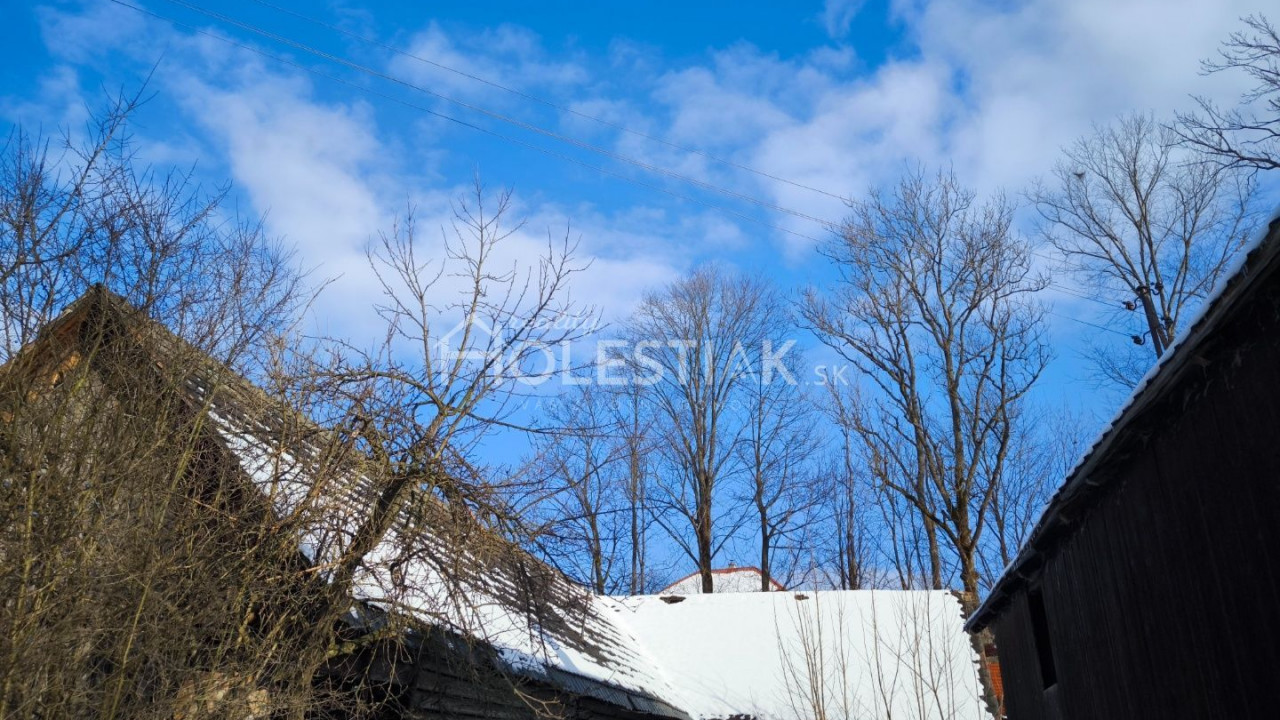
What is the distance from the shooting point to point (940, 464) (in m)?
21.2

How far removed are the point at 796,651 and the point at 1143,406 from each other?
12849 millimetres

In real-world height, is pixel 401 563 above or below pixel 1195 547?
above

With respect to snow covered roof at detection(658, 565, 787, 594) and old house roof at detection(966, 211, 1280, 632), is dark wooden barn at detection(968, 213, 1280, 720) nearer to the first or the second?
old house roof at detection(966, 211, 1280, 632)

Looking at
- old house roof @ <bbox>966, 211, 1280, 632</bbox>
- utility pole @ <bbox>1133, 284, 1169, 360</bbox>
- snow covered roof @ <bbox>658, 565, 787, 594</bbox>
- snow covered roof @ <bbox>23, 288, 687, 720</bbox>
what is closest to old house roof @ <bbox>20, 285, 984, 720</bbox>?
snow covered roof @ <bbox>23, 288, 687, 720</bbox>

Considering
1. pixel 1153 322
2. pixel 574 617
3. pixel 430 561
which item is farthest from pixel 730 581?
pixel 430 561

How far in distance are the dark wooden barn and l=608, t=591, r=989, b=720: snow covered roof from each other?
7538 mm

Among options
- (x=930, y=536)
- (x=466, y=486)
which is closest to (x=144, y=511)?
(x=466, y=486)

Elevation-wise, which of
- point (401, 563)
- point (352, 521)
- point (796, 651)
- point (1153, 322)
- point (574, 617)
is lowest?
point (574, 617)

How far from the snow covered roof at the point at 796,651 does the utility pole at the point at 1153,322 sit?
6.14m

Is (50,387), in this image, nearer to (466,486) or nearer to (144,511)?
(144,511)

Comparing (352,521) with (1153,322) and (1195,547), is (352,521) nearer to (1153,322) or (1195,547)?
(1195,547)

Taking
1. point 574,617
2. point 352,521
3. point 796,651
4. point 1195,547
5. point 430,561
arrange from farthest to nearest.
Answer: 1. point 796,651
2. point 574,617
3. point 430,561
4. point 352,521
5. point 1195,547

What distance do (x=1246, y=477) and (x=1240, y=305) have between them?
3.15ft

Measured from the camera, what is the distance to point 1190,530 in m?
5.43
